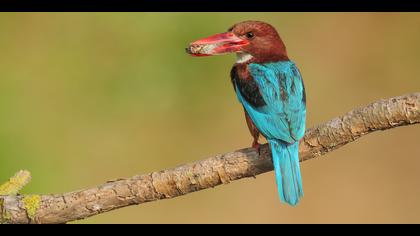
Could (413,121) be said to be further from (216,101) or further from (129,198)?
(216,101)

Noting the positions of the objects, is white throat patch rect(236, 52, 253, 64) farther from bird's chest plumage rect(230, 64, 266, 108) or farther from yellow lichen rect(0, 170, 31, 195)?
yellow lichen rect(0, 170, 31, 195)

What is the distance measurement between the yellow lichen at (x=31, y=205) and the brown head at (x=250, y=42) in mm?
1269

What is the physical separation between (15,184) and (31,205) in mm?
135

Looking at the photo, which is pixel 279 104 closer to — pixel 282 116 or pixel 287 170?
pixel 282 116

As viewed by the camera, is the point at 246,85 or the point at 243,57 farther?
the point at 243,57

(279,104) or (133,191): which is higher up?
(279,104)

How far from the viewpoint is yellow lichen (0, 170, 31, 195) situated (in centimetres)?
311

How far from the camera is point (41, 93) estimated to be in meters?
5.57

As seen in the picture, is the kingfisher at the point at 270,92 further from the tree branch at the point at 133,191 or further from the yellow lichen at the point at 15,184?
the yellow lichen at the point at 15,184

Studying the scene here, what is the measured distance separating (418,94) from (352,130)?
28cm

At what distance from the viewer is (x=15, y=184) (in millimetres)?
3127

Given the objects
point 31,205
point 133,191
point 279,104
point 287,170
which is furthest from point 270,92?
point 31,205

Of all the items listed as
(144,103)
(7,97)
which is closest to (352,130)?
(144,103)

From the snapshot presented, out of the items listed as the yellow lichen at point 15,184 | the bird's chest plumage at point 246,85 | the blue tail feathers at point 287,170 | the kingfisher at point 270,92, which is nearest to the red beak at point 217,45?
the kingfisher at point 270,92
